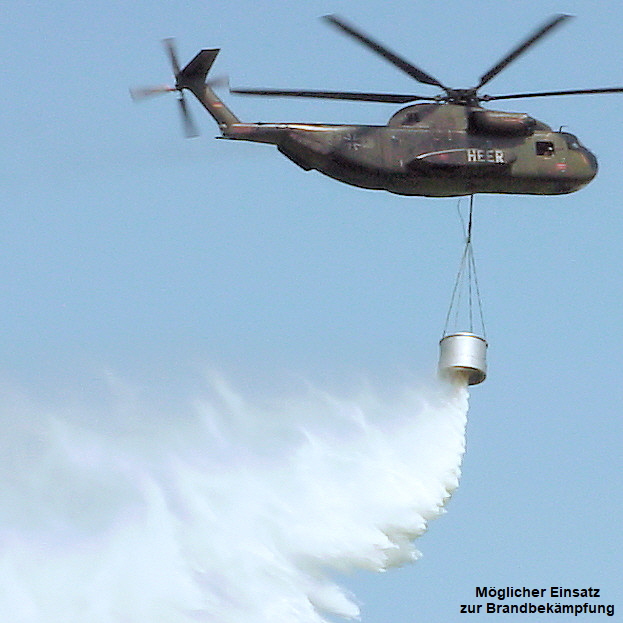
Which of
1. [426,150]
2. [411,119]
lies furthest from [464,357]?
[411,119]

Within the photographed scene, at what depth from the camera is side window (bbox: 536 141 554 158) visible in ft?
151

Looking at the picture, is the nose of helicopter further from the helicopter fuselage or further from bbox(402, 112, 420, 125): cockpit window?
bbox(402, 112, 420, 125): cockpit window

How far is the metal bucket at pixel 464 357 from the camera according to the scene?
44.4 m

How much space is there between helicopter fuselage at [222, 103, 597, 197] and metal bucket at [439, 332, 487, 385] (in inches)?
109

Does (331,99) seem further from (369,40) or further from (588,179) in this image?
(588,179)

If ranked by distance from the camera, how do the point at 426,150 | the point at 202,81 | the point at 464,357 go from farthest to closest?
the point at 202,81 → the point at 426,150 → the point at 464,357

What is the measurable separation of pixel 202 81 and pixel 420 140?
165 inches

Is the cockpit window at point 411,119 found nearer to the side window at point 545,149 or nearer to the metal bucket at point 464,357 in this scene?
the side window at point 545,149

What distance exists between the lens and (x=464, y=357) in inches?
1748

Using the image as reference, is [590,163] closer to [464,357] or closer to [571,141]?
[571,141]

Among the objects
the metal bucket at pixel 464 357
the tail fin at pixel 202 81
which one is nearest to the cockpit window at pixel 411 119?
the tail fin at pixel 202 81

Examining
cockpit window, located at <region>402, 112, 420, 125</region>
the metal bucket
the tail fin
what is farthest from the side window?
the tail fin

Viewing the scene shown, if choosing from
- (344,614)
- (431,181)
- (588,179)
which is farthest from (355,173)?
(344,614)

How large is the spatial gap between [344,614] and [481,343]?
17.3 ft
